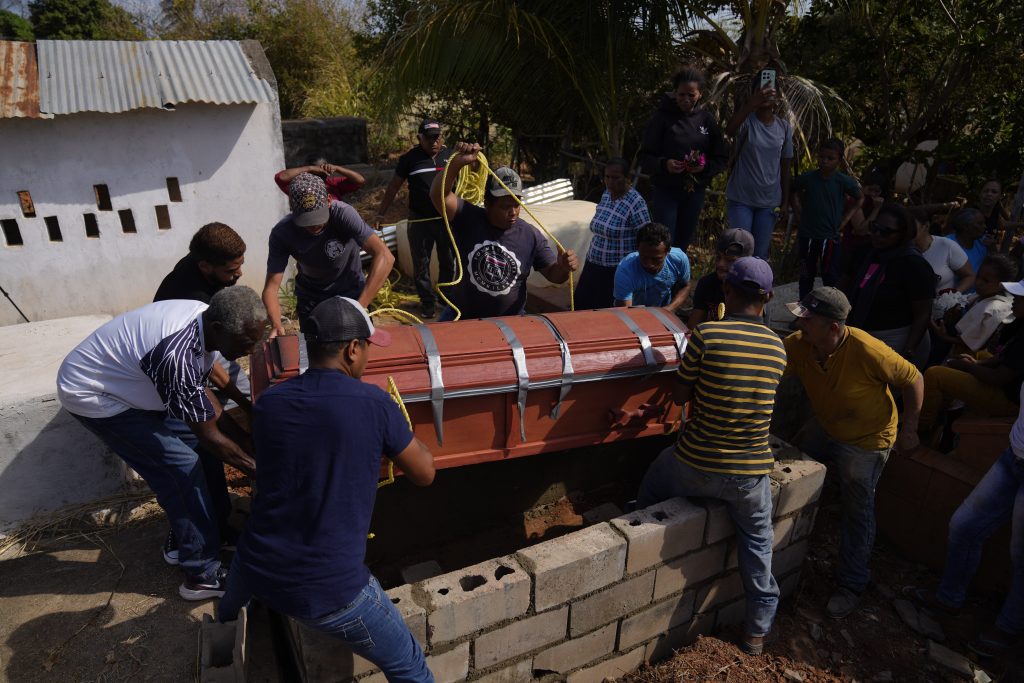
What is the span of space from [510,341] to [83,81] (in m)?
5.28

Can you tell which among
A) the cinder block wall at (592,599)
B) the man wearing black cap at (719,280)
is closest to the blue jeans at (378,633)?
the cinder block wall at (592,599)

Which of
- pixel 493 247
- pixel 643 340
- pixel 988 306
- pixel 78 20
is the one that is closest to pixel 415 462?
pixel 643 340

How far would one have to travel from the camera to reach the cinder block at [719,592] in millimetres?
3549

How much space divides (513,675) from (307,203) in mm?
2596

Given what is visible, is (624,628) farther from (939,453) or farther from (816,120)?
(816,120)

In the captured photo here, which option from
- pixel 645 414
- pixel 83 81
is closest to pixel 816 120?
pixel 645 414

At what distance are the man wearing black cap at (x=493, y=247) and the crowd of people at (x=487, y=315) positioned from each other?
0.4 inches

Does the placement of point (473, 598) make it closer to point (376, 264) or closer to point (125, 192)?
point (376, 264)

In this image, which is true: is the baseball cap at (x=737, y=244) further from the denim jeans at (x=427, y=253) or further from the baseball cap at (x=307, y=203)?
the denim jeans at (x=427, y=253)

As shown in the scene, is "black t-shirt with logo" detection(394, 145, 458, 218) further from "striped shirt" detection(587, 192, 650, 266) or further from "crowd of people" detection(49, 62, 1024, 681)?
"striped shirt" detection(587, 192, 650, 266)

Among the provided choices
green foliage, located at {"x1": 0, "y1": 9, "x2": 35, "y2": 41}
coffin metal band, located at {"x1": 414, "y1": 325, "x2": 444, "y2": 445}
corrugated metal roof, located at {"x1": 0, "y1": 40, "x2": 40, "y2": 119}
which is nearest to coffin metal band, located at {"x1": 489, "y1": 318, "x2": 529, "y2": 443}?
coffin metal band, located at {"x1": 414, "y1": 325, "x2": 444, "y2": 445}

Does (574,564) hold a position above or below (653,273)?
below

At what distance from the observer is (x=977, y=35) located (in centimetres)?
737

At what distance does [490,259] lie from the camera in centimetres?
392
